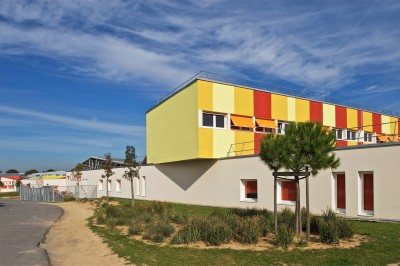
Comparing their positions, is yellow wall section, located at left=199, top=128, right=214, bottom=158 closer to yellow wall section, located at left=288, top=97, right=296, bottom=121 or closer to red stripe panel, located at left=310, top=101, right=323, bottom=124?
yellow wall section, located at left=288, top=97, right=296, bottom=121

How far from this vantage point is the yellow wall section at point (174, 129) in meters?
26.4

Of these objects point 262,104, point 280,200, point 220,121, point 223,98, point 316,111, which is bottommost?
point 280,200

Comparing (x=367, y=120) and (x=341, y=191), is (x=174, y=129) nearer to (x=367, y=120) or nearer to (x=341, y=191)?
(x=341, y=191)

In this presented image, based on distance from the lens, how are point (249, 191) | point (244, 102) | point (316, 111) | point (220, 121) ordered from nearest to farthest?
point (249, 191) < point (220, 121) < point (244, 102) < point (316, 111)

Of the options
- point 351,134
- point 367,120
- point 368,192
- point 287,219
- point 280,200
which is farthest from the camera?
point 367,120

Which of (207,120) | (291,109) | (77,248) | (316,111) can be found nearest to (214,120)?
(207,120)

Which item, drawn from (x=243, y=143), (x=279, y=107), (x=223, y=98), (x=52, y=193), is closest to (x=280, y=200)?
(x=243, y=143)

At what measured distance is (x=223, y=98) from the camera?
88.0 ft

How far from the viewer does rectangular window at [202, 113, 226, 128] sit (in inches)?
1040

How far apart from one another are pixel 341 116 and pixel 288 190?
15462mm

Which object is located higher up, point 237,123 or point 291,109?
point 291,109

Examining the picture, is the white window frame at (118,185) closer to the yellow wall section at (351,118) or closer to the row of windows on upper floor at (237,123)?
the row of windows on upper floor at (237,123)

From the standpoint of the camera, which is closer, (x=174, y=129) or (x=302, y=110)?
(x=174, y=129)

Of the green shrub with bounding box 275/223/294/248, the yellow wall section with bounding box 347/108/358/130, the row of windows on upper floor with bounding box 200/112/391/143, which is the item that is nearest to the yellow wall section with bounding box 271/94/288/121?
the row of windows on upper floor with bounding box 200/112/391/143
